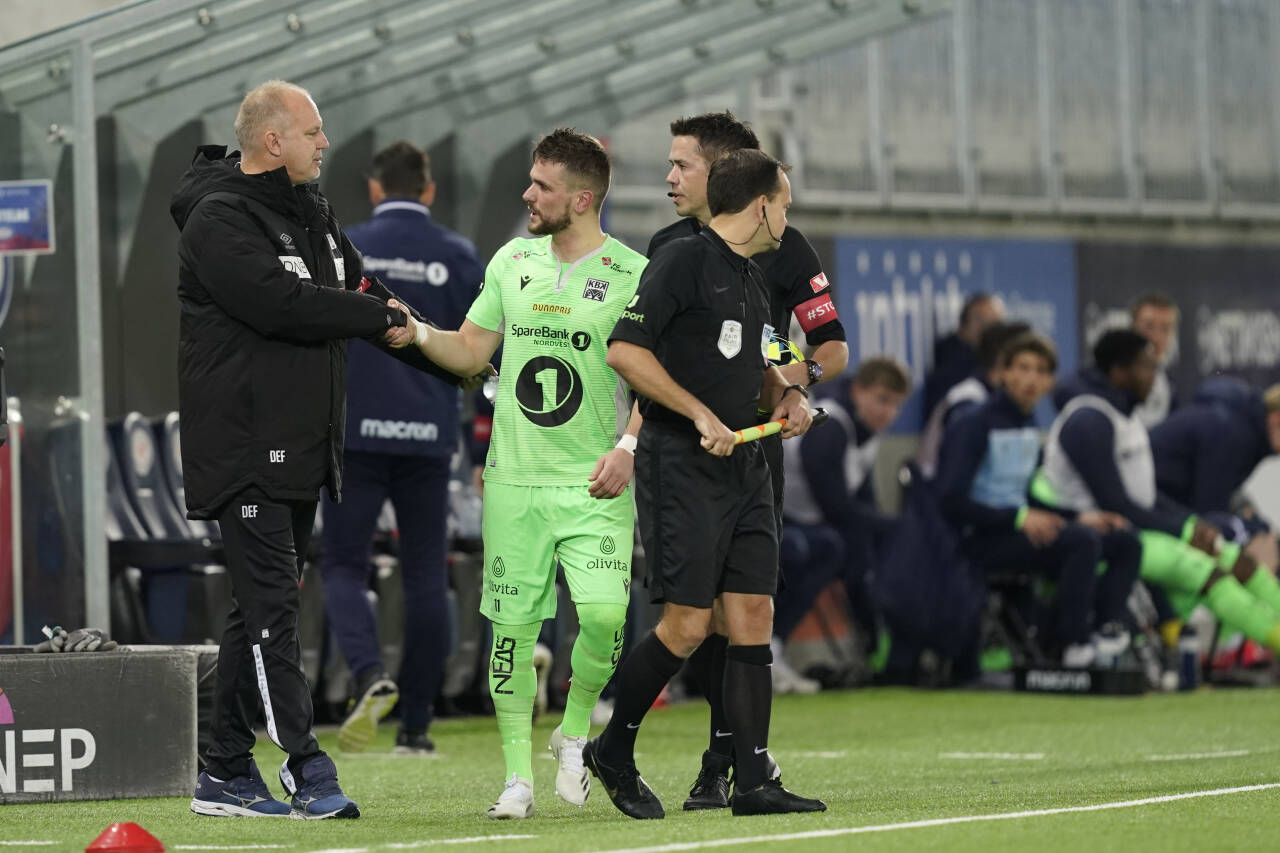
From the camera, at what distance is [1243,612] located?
1346cm

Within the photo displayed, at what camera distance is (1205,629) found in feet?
47.5

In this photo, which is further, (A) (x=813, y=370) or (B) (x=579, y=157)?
(A) (x=813, y=370)

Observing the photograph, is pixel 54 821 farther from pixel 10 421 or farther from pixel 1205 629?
pixel 1205 629

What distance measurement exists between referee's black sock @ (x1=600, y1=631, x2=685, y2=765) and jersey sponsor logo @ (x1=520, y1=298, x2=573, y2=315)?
0.92m

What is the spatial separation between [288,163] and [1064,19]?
12.3 m

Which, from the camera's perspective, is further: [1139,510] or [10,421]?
[1139,510]

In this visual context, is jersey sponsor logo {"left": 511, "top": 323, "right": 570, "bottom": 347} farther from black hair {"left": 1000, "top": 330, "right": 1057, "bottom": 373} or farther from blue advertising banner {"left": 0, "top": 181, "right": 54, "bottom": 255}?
black hair {"left": 1000, "top": 330, "right": 1057, "bottom": 373}

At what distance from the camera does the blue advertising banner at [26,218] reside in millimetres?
9344

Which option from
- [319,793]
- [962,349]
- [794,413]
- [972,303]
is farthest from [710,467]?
[962,349]

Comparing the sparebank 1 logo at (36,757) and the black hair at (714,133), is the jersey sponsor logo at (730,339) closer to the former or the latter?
the black hair at (714,133)

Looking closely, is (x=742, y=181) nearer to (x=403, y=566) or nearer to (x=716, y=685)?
(x=716, y=685)

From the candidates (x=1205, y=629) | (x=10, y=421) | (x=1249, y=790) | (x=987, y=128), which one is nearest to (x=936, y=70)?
(x=987, y=128)

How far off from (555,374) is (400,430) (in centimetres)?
269

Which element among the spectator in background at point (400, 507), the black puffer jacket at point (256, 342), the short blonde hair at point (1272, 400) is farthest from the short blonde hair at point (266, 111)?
the short blonde hair at point (1272, 400)
